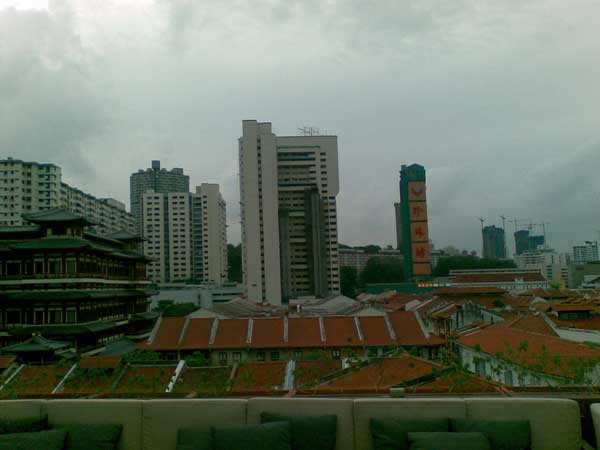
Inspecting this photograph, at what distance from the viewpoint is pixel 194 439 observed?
2.94m

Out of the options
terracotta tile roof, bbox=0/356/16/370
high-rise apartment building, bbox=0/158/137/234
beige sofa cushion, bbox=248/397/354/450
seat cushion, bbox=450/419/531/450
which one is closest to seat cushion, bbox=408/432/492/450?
seat cushion, bbox=450/419/531/450

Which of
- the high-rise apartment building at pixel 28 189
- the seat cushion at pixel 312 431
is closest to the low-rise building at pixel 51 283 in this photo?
the seat cushion at pixel 312 431

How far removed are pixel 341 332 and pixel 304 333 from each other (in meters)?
1.14

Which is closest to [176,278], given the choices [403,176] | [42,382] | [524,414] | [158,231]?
[158,231]

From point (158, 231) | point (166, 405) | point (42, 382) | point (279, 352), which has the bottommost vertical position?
point (279, 352)

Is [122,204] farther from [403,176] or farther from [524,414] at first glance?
[524,414]

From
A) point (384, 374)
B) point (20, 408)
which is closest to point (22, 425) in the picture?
point (20, 408)

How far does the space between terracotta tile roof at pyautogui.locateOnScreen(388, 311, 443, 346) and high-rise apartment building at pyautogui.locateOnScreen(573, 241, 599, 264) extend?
300 ft

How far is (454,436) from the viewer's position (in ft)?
9.14

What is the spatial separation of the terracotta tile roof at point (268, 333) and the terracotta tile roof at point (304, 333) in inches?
11.9

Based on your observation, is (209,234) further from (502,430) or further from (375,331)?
(502,430)

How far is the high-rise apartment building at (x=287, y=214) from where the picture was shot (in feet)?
121

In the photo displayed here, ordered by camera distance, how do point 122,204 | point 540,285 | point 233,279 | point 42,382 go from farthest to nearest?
point 233,279, point 122,204, point 540,285, point 42,382

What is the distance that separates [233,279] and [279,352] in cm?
4909
